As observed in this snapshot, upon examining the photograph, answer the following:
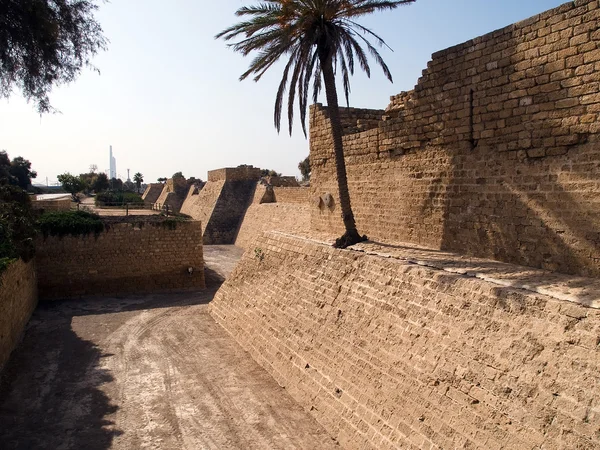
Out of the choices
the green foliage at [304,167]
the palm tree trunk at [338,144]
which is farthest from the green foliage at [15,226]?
the green foliage at [304,167]

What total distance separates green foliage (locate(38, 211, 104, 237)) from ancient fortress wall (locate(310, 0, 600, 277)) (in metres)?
10.6

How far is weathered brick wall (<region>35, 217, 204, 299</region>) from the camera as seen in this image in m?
15.9

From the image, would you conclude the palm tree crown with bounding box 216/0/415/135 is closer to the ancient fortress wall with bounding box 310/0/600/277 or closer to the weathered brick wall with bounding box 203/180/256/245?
the ancient fortress wall with bounding box 310/0/600/277

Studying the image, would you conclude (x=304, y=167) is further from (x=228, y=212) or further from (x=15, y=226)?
(x=15, y=226)

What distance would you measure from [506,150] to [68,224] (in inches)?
556

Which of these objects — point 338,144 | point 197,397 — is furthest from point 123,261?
point 197,397

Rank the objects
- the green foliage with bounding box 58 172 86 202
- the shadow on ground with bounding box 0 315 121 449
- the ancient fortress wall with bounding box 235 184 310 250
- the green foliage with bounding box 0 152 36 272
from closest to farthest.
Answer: the shadow on ground with bounding box 0 315 121 449
the green foliage with bounding box 0 152 36 272
the ancient fortress wall with bounding box 235 184 310 250
the green foliage with bounding box 58 172 86 202

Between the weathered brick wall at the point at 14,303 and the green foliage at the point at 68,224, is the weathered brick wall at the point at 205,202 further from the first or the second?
the weathered brick wall at the point at 14,303

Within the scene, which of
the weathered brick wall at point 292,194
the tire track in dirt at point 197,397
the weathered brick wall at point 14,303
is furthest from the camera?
the weathered brick wall at point 292,194

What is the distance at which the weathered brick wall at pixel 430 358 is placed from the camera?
14.2 feet

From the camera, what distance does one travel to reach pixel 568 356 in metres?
4.38

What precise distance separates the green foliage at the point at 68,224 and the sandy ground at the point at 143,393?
4.05 meters

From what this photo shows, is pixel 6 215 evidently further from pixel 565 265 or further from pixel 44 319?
pixel 565 265

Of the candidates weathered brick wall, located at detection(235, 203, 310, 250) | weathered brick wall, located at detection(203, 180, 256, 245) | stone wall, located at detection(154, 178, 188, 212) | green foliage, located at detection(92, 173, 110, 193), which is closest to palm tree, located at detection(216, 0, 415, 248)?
weathered brick wall, located at detection(235, 203, 310, 250)
